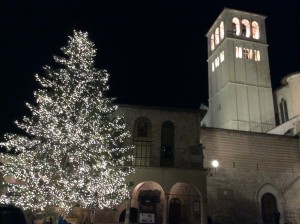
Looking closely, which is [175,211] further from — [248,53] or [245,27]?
[245,27]

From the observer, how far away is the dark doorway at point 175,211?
23780mm

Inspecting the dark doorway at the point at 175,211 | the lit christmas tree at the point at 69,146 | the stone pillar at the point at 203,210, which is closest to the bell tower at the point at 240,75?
the dark doorway at the point at 175,211

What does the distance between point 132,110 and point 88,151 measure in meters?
6.72

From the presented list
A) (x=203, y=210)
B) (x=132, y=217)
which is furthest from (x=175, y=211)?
(x=132, y=217)

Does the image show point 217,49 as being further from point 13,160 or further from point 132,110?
point 13,160

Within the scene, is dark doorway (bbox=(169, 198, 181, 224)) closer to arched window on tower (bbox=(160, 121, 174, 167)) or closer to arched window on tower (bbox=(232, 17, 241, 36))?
arched window on tower (bbox=(160, 121, 174, 167))

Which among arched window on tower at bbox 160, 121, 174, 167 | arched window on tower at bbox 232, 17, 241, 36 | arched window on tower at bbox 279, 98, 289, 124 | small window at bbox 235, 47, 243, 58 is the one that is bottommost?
arched window on tower at bbox 160, 121, 174, 167

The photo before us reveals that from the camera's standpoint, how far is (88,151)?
18.1 metres

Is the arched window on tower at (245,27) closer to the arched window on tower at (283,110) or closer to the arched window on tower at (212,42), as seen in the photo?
the arched window on tower at (212,42)

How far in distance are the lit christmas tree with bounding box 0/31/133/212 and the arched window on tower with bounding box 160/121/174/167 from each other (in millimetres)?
4190

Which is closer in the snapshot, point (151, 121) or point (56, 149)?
point (56, 149)

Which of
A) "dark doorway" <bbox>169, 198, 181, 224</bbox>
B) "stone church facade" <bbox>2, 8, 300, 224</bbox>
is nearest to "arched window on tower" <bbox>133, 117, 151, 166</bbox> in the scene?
"stone church facade" <bbox>2, 8, 300, 224</bbox>

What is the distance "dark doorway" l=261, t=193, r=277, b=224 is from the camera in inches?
981

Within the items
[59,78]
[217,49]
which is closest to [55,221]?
[59,78]
